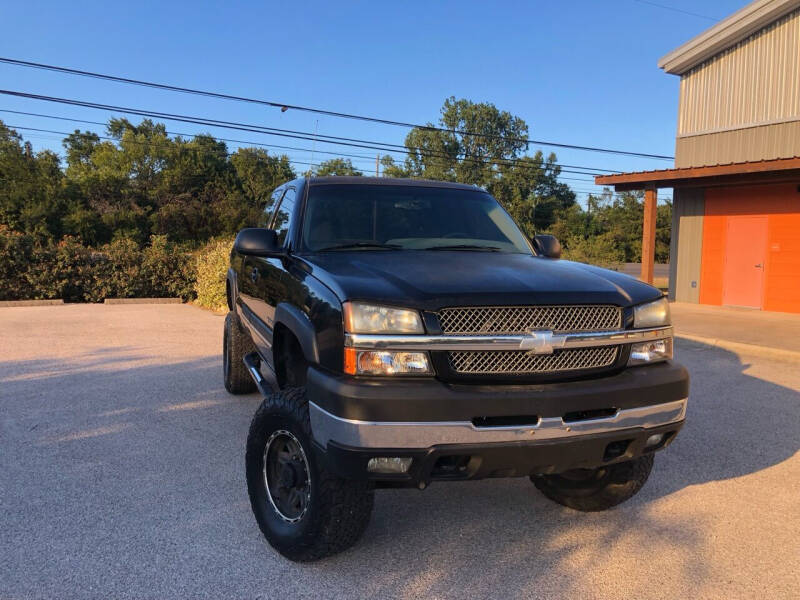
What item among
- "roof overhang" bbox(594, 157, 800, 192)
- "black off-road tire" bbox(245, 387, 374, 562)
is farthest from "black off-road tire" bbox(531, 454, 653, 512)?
"roof overhang" bbox(594, 157, 800, 192)

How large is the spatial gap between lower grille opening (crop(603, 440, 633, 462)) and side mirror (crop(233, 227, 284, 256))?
7.13 feet

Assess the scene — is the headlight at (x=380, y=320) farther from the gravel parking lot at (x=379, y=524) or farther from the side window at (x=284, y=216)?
the side window at (x=284, y=216)

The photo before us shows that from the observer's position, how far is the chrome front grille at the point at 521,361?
2562mm

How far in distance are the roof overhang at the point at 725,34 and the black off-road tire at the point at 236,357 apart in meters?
15.3

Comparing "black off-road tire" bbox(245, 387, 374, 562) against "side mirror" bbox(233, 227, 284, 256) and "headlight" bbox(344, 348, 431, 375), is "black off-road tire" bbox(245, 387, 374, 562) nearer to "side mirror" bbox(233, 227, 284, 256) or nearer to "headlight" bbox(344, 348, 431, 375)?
"headlight" bbox(344, 348, 431, 375)

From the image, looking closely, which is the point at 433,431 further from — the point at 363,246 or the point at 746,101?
the point at 746,101

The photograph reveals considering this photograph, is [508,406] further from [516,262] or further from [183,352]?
[183,352]

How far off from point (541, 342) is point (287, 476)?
1422mm

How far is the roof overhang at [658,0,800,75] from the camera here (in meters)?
14.4

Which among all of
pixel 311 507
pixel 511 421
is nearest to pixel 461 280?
pixel 511 421

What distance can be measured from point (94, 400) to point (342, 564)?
409cm

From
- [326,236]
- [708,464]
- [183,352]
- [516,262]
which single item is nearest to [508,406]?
[516,262]

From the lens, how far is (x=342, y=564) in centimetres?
292

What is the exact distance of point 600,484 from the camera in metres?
3.39
